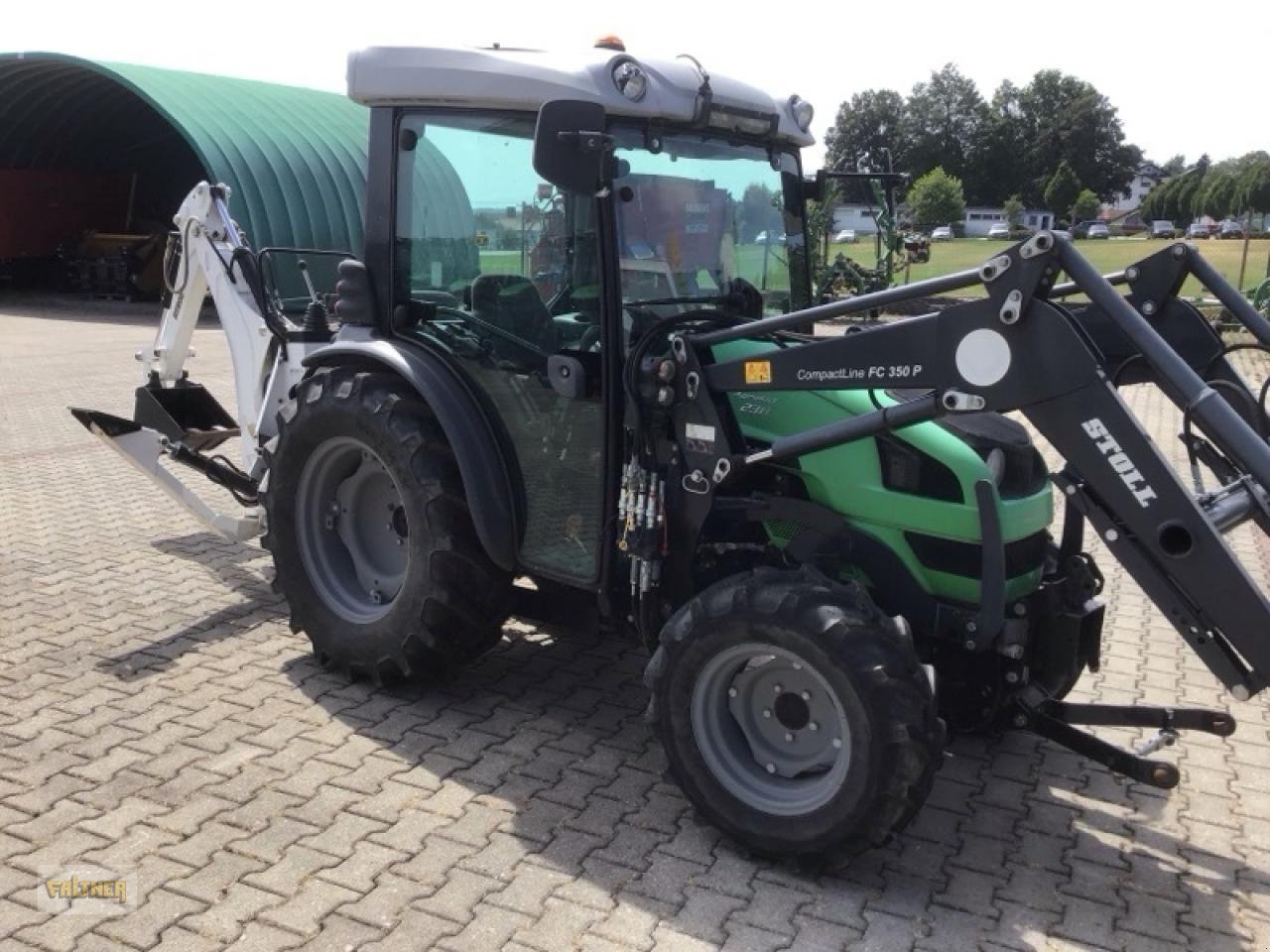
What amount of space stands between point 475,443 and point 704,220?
112 centimetres

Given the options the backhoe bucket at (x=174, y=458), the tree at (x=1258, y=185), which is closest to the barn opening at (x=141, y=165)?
the backhoe bucket at (x=174, y=458)

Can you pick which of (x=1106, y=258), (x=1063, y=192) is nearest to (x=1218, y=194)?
(x=1063, y=192)

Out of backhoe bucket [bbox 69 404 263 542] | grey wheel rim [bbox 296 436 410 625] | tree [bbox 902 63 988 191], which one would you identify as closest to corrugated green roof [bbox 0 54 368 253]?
backhoe bucket [bbox 69 404 263 542]

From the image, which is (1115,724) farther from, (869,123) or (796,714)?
(869,123)

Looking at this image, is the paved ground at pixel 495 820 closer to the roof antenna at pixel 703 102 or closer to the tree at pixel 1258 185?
the roof antenna at pixel 703 102

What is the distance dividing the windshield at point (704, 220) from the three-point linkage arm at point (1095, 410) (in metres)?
0.82

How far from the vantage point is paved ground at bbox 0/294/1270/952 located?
312cm

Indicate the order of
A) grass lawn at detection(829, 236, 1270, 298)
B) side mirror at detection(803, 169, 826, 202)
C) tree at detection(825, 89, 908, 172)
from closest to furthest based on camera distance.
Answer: side mirror at detection(803, 169, 826, 202) → grass lawn at detection(829, 236, 1270, 298) → tree at detection(825, 89, 908, 172)

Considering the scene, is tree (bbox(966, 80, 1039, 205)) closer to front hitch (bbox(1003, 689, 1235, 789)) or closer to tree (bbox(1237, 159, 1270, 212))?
tree (bbox(1237, 159, 1270, 212))

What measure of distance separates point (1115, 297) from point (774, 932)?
6.13 ft

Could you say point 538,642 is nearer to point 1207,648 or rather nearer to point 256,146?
point 1207,648

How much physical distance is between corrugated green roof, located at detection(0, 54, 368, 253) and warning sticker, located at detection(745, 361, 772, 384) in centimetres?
1529

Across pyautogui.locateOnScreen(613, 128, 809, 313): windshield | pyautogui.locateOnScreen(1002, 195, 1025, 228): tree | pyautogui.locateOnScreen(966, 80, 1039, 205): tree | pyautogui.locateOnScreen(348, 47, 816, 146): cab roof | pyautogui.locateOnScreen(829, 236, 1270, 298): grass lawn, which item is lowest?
pyautogui.locateOnScreen(613, 128, 809, 313): windshield

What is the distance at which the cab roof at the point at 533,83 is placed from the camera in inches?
146
